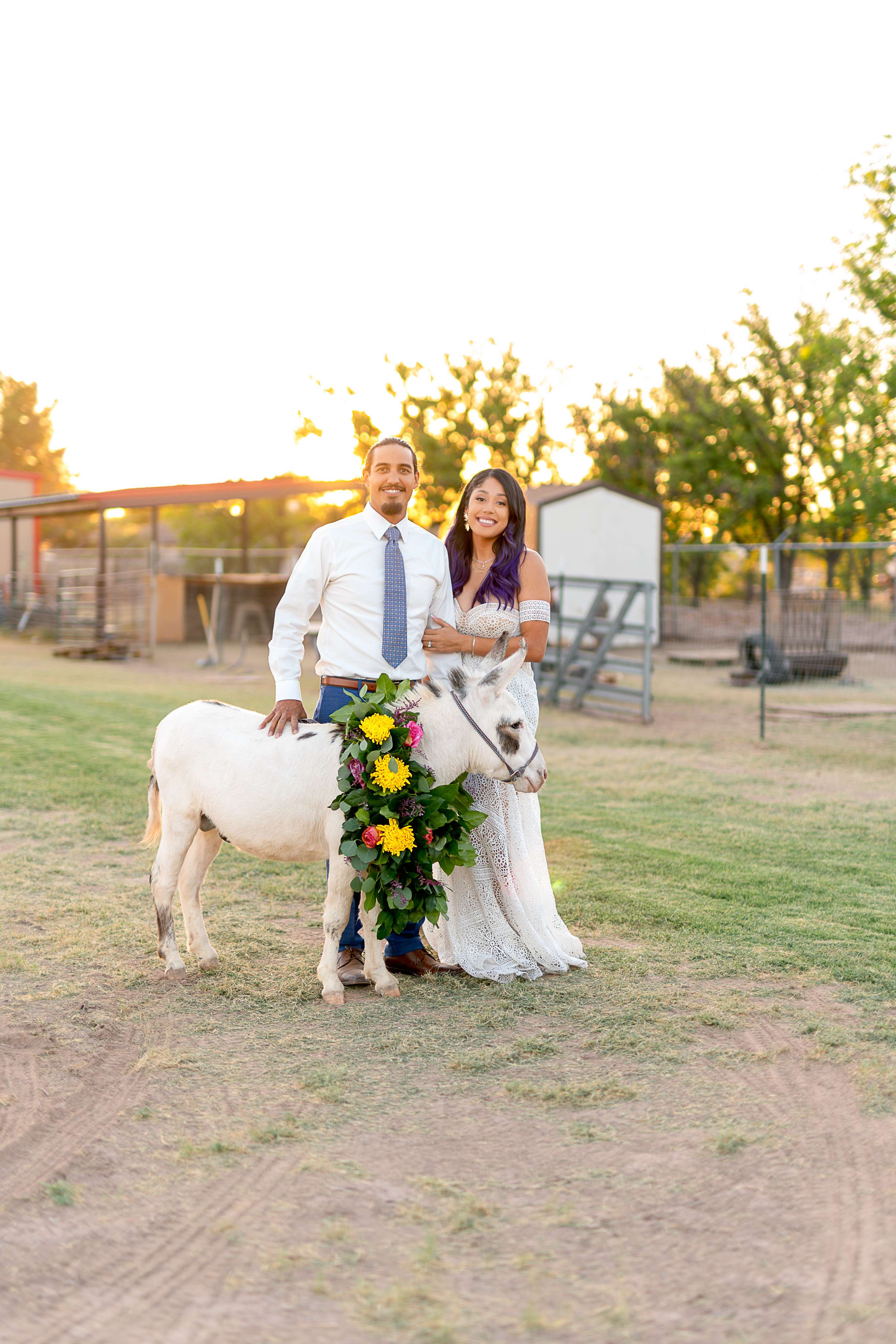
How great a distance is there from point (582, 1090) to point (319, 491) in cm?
2213

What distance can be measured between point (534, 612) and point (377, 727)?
0.87m

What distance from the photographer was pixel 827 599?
1597 centimetres

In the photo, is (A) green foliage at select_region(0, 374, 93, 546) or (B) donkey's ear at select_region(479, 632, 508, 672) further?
(A) green foliage at select_region(0, 374, 93, 546)

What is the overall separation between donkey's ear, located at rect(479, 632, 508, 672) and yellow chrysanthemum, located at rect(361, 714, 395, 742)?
43 cm

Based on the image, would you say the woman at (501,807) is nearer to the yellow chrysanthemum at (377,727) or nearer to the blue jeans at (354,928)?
the blue jeans at (354,928)

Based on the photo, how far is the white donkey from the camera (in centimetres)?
419

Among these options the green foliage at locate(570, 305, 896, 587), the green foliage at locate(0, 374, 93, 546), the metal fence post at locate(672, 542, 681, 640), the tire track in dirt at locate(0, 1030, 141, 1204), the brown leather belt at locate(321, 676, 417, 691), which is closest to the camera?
the tire track in dirt at locate(0, 1030, 141, 1204)

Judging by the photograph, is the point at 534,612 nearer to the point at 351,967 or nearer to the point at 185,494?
the point at 351,967

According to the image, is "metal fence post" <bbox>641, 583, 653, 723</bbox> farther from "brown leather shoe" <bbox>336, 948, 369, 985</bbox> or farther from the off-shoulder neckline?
"brown leather shoe" <bbox>336, 948, 369, 985</bbox>

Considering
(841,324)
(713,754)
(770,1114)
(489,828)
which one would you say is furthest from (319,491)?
(770,1114)

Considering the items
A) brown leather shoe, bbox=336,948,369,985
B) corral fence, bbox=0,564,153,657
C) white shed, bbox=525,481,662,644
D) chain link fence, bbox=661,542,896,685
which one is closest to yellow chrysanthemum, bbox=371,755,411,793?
brown leather shoe, bbox=336,948,369,985

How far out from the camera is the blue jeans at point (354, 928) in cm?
439

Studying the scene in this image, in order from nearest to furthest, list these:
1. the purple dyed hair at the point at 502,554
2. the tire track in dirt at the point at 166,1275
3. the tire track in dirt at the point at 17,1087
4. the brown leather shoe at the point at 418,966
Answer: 1. the tire track in dirt at the point at 166,1275
2. the tire track in dirt at the point at 17,1087
3. the purple dyed hair at the point at 502,554
4. the brown leather shoe at the point at 418,966

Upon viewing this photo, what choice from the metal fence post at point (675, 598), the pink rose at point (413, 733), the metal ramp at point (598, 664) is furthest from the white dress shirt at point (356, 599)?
the metal fence post at point (675, 598)
